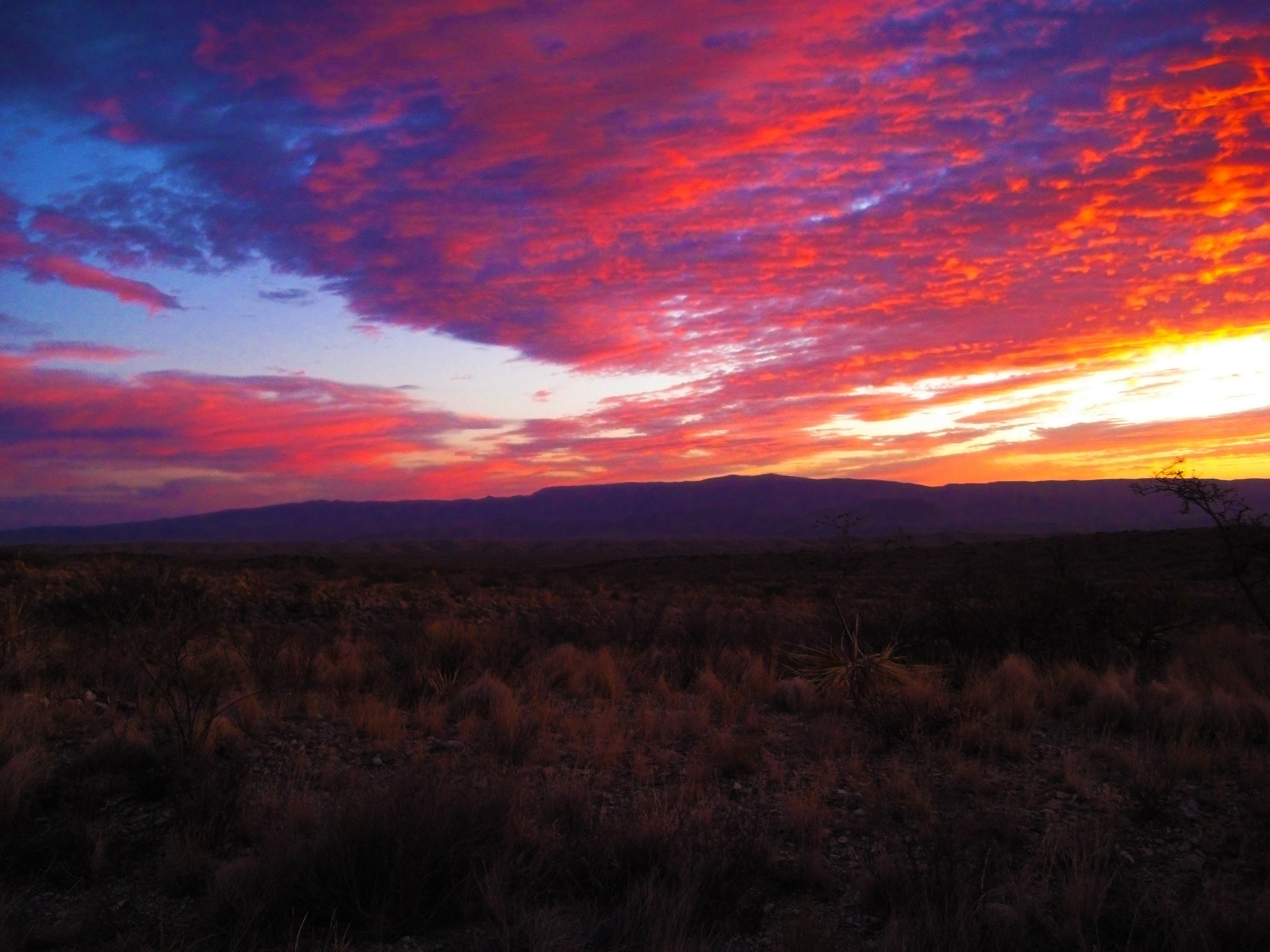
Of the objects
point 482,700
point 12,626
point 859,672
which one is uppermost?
point 12,626

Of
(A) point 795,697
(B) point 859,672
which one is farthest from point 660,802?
(A) point 795,697

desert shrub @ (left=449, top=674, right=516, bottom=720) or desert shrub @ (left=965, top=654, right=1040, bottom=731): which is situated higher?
desert shrub @ (left=449, top=674, right=516, bottom=720)

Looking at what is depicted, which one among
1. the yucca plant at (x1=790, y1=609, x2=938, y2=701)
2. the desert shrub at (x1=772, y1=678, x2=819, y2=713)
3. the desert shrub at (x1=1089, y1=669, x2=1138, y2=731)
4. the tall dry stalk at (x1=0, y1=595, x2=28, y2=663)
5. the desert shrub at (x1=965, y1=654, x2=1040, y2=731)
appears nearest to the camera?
the desert shrub at (x1=1089, y1=669, x2=1138, y2=731)

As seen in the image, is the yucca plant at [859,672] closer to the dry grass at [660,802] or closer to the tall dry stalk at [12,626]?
the dry grass at [660,802]

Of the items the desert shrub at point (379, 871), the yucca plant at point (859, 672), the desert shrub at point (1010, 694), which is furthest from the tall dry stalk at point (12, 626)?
the desert shrub at point (1010, 694)

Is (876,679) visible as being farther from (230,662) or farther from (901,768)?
(230,662)

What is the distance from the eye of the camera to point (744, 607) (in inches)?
939

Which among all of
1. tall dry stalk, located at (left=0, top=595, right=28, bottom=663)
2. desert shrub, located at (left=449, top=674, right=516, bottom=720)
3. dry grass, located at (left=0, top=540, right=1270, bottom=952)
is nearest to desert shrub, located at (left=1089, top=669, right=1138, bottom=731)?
dry grass, located at (left=0, top=540, right=1270, bottom=952)

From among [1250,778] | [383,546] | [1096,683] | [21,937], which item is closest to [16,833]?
[21,937]

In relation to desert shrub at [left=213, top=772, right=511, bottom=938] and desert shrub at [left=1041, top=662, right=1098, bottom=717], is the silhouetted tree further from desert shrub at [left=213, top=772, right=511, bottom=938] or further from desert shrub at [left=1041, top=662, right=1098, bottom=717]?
desert shrub at [left=213, top=772, right=511, bottom=938]

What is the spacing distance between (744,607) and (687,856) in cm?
1889

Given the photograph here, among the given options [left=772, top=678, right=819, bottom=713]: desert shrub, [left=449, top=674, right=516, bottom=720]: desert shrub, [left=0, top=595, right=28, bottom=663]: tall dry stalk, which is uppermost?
[left=0, top=595, right=28, bottom=663]: tall dry stalk

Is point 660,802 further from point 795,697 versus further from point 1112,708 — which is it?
point 1112,708

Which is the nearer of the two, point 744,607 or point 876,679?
point 876,679
